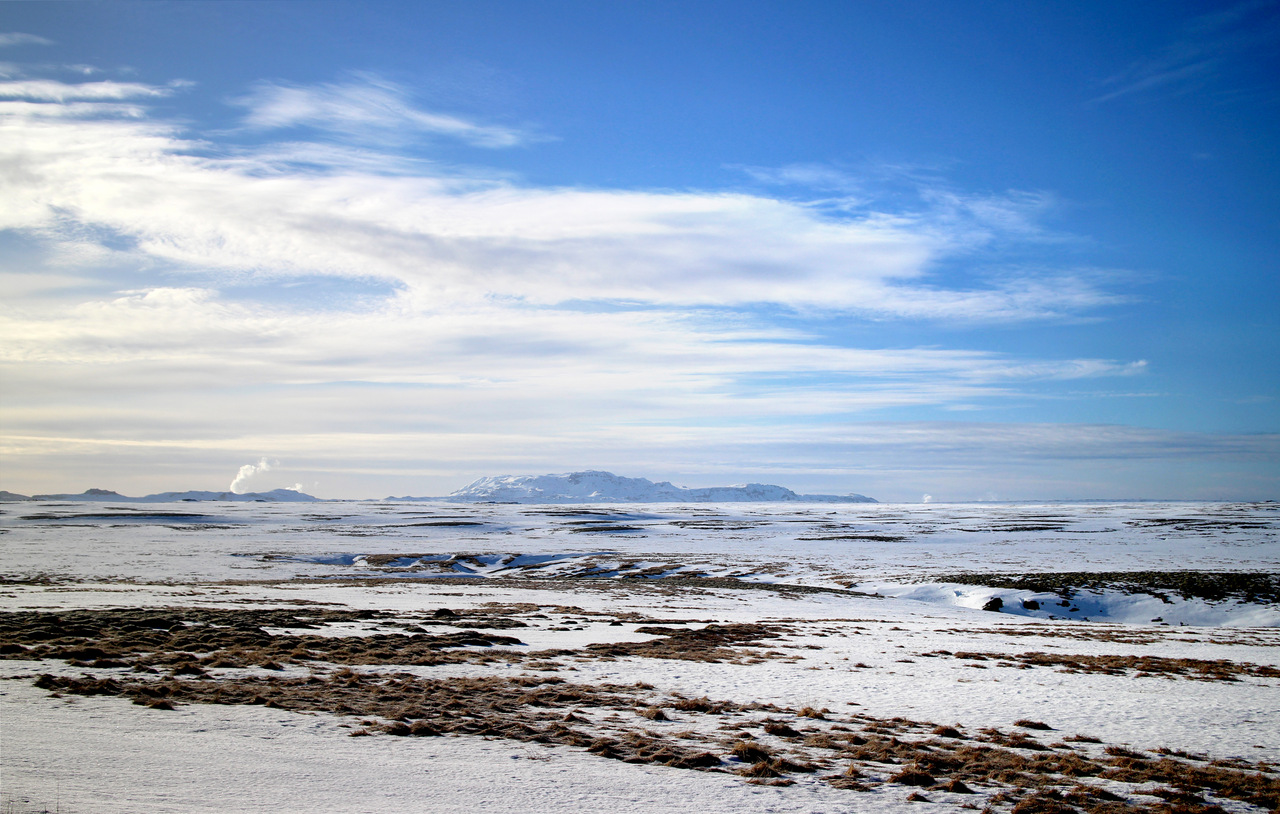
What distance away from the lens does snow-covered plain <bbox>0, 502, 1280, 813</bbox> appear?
8.78 meters

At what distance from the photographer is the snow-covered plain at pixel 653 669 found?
8.78 metres

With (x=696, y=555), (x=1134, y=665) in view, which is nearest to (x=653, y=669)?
(x=1134, y=665)

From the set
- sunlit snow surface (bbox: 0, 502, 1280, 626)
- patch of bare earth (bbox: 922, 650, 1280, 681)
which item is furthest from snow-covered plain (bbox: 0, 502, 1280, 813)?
sunlit snow surface (bbox: 0, 502, 1280, 626)

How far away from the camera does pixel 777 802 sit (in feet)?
29.0

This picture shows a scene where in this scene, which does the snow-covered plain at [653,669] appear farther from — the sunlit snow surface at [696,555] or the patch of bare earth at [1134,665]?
the sunlit snow surface at [696,555]

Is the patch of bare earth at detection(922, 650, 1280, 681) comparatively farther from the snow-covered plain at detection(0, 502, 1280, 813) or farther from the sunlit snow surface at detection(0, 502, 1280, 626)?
the sunlit snow surface at detection(0, 502, 1280, 626)

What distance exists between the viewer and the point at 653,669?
693 inches

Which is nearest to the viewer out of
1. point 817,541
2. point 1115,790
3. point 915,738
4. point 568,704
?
point 1115,790

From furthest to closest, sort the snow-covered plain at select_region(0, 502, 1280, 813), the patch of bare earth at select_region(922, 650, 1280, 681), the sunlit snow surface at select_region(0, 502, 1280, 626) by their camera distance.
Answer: the sunlit snow surface at select_region(0, 502, 1280, 626) → the patch of bare earth at select_region(922, 650, 1280, 681) → the snow-covered plain at select_region(0, 502, 1280, 813)

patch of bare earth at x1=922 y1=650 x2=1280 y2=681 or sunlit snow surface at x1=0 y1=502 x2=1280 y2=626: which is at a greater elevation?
patch of bare earth at x1=922 y1=650 x2=1280 y2=681

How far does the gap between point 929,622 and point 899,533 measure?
205 feet

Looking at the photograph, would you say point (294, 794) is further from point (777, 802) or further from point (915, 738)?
point (915, 738)

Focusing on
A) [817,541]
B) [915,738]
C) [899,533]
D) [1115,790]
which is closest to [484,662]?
[915,738]

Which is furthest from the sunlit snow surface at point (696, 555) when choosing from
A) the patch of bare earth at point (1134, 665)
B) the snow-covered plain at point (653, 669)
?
the patch of bare earth at point (1134, 665)
